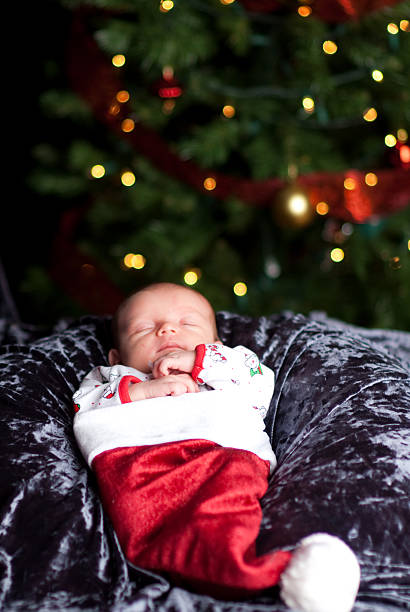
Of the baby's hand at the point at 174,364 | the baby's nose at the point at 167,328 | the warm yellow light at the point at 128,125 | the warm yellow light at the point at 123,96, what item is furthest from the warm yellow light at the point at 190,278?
the baby's hand at the point at 174,364

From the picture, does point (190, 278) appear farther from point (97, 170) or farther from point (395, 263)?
point (395, 263)

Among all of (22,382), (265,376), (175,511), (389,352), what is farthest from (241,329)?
(175,511)

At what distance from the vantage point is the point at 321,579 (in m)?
0.97

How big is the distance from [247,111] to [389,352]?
1212 millimetres

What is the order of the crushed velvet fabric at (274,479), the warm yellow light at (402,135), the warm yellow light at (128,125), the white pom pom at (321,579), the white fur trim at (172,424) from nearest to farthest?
the white pom pom at (321,579)
the crushed velvet fabric at (274,479)
the white fur trim at (172,424)
the warm yellow light at (402,135)
the warm yellow light at (128,125)

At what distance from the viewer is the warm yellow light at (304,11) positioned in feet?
7.70

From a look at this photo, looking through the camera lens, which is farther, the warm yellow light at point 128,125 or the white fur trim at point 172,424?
the warm yellow light at point 128,125

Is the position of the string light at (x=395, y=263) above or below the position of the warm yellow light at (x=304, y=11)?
below

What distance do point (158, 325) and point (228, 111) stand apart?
133 centimetres

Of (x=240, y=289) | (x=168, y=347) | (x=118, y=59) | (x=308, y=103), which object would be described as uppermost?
(x=118, y=59)

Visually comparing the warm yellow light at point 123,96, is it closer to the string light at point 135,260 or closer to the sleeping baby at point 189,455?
the string light at point 135,260

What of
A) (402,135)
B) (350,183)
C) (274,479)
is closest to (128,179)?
(350,183)

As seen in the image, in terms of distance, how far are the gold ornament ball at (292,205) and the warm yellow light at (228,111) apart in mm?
398

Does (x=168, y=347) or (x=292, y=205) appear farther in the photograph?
(x=292, y=205)
